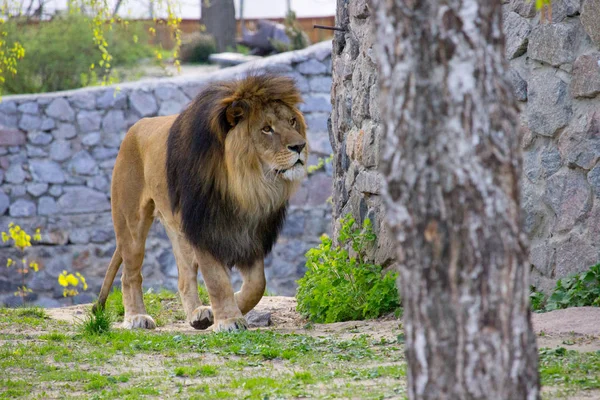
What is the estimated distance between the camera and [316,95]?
1111 centimetres

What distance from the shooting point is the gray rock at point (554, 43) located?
Result: 4613 millimetres

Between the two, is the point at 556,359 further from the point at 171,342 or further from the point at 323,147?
the point at 323,147

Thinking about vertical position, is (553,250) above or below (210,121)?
→ below

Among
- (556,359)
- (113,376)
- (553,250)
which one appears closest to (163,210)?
(113,376)

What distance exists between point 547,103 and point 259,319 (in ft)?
8.03

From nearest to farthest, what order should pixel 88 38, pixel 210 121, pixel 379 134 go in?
pixel 210 121 → pixel 379 134 → pixel 88 38

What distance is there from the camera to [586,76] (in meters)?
4.51

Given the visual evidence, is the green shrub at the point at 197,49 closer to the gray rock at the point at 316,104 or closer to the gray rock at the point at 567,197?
the gray rock at the point at 316,104

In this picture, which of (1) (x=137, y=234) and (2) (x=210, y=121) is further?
(1) (x=137, y=234)

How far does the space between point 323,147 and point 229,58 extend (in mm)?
5258

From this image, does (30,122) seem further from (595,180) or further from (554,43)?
(595,180)

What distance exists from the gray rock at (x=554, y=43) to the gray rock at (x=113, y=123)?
279 inches

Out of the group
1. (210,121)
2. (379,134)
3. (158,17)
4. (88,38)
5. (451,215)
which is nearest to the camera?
(451,215)

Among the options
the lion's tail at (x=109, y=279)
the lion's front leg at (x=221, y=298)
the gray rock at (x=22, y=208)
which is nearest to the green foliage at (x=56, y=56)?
the gray rock at (x=22, y=208)
